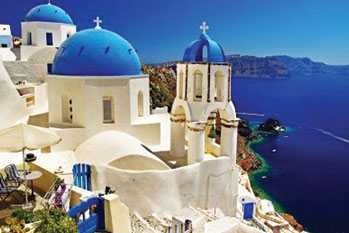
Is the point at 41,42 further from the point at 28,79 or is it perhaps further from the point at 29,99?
the point at 29,99

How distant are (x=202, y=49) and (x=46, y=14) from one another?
54.5 feet

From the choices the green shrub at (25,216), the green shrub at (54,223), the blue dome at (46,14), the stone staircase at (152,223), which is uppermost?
the blue dome at (46,14)

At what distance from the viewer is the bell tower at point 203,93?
472 inches

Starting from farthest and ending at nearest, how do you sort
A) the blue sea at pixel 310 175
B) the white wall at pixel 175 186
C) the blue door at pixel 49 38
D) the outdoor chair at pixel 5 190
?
1. the blue sea at pixel 310 175
2. the blue door at pixel 49 38
3. the white wall at pixel 175 186
4. the outdoor chair at pixel 5 190

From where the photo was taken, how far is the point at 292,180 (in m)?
36.5

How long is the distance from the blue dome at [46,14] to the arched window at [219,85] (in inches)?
660

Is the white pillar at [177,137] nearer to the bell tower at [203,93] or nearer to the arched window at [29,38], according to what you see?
the bell tower at [203,93]

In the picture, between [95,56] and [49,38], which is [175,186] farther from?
[49,38]

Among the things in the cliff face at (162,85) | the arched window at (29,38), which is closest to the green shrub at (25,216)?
the arched window at (29,38)

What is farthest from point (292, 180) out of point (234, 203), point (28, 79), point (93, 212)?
point (93, 212)

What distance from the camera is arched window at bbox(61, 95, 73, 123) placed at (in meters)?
13.0

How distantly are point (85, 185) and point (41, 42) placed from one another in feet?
58.5

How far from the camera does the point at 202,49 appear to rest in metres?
12.2

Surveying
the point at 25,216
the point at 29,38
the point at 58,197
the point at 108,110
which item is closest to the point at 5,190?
the point at 58,197
